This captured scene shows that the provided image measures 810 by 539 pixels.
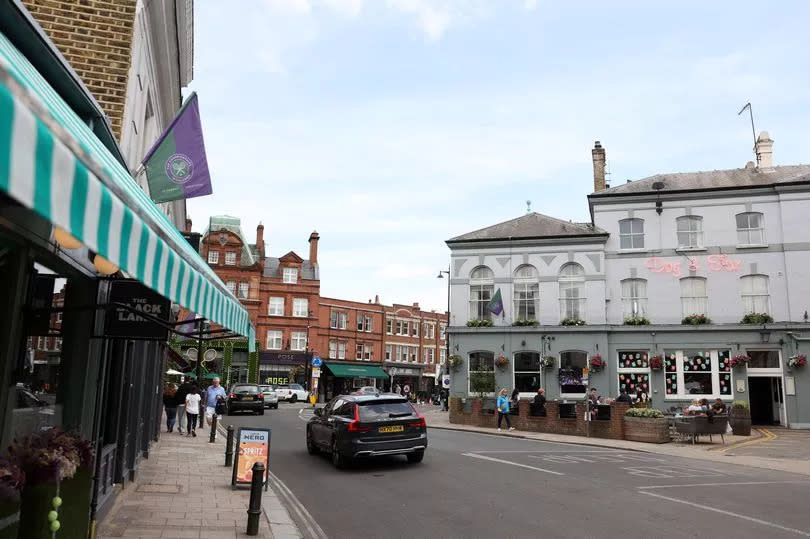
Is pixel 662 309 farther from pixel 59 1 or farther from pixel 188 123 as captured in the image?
pixel 59 1

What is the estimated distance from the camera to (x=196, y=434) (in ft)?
67.3

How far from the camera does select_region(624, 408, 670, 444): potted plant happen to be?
20469mm

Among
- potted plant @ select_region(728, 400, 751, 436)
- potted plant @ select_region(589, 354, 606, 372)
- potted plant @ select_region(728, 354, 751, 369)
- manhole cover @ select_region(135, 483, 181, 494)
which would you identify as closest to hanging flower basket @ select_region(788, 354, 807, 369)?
potted plant @ select_region(728, 354, 751, 369)

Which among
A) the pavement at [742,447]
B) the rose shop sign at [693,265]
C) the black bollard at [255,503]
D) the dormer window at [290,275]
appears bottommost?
the pavement at [742,447]

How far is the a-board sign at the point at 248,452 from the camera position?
1063 cm

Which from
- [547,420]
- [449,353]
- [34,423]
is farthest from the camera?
[449,353]

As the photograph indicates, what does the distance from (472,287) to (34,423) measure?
1107 inches

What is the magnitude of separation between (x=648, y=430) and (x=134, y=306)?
1827 cm

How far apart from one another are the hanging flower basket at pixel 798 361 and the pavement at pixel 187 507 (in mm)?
24985

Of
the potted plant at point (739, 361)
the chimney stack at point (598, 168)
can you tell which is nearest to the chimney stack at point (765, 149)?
the chimney stack at point (598, 168)

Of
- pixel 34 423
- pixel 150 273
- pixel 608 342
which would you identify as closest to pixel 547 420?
pixel 608 342

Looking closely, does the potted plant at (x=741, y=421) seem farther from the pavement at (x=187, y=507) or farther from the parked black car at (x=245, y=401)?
the parked black car at (x=245, y=401)

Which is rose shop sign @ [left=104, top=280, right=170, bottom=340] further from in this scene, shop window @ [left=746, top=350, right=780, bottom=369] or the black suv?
shop window @ [left=746, top=350, right=780, bottom=369]

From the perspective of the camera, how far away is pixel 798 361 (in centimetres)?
2658
